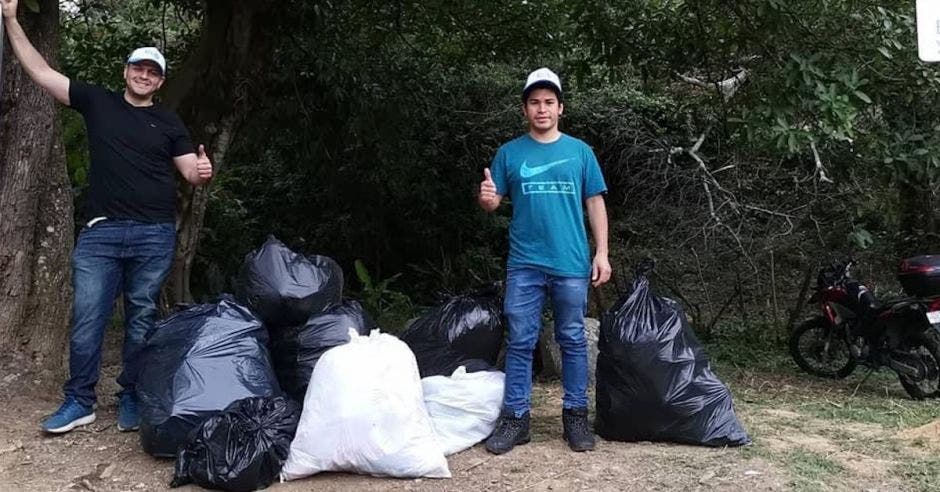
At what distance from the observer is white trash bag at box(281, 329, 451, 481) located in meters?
3.40

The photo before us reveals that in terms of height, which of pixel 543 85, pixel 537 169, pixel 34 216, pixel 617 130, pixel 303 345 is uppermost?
pixel 617 130

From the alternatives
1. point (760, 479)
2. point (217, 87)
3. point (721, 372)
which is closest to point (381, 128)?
point (217, 87)

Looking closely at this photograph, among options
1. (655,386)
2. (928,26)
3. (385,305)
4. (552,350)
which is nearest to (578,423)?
(655,386)

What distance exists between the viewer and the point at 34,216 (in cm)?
440

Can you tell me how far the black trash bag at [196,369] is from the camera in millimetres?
3568

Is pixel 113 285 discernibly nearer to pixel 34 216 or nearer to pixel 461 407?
pixel 34 216

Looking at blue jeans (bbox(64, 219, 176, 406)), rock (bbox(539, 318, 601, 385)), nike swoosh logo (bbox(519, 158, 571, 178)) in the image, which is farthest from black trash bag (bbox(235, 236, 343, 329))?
rock (bbox(539, 318, 601, 385))

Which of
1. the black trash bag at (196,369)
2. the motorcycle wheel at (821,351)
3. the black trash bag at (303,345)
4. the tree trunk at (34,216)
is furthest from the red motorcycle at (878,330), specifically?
the tree trunk at (34,216)

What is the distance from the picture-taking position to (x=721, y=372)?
20.1 feet

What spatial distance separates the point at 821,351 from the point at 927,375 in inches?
35.1

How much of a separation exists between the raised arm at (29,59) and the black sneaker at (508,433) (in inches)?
98.9

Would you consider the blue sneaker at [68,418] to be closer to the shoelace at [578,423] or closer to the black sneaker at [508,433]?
the black sneaker at [508,433]

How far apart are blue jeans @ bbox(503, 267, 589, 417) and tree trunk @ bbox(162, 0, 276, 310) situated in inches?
128

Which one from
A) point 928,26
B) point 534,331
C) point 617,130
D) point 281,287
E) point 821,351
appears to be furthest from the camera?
point 617,130
